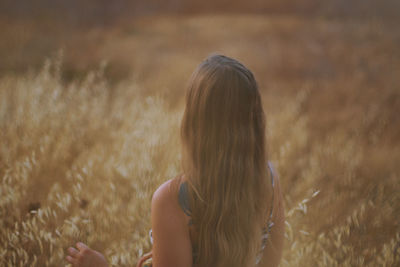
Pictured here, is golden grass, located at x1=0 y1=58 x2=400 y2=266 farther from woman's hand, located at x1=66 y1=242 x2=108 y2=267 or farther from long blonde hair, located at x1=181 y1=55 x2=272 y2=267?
long blonde hair, located at x1=181 y1=55 x2=272 y2=267

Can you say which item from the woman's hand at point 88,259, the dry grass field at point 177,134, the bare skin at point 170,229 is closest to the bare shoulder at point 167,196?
the bare skin at point 170,229

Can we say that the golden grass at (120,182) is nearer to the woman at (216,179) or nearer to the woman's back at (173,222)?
the woman at (216,179)

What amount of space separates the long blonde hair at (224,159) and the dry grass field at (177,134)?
0.62 metres

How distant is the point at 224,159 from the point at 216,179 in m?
0.07

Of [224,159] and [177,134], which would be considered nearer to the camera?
[224,159]

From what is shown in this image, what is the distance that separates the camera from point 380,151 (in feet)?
9.73

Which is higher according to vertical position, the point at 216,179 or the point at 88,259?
the point at 216,179

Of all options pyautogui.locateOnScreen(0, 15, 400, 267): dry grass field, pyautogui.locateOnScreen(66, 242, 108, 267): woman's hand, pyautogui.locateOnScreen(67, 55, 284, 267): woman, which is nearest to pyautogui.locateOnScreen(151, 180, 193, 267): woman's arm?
pyautogui.locateOnScreen(67, 55, 284, 267): woman

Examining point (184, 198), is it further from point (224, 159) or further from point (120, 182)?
point (120, 182)

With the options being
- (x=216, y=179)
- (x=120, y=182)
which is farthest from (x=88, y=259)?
(x=120, y=182)

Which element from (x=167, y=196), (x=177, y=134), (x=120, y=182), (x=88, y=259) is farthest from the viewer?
(x=177, y=134)

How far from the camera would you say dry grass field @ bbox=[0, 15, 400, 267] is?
1.92 meters

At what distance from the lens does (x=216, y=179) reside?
108 cm

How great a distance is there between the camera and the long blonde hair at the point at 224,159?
40.8 inches
